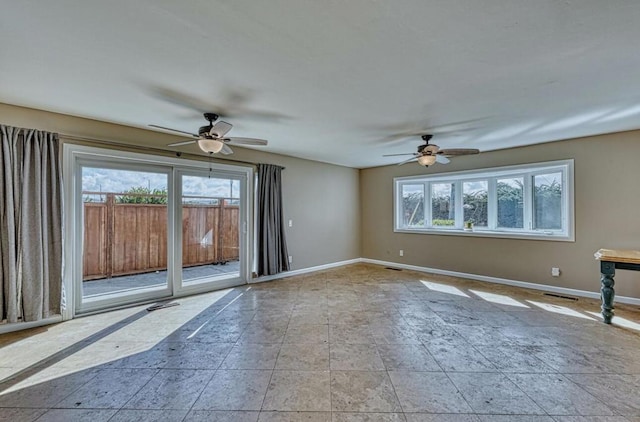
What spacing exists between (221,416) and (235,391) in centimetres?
25

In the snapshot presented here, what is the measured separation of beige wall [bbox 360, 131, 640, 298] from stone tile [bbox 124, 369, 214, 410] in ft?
16.4

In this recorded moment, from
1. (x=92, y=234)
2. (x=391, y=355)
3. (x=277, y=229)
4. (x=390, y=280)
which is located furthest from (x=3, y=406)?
(x=390, y=280)

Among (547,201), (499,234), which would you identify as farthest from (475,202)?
(547,201)

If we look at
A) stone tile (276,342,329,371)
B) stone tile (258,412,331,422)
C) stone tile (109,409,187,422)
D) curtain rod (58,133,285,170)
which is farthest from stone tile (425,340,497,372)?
curtain rod (58,133,285,170)

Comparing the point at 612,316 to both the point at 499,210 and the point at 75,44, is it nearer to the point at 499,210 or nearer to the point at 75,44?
the point at 499,210

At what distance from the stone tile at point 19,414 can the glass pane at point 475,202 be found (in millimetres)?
6318

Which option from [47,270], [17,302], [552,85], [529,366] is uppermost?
[552,85]

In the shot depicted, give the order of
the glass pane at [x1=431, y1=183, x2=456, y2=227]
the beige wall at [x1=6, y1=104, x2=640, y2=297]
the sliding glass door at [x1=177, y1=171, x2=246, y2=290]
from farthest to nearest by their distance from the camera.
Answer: the glass pane at [x1=431, y1=183, x2=456, y2=227]
the sliding glass door at [x1=177, y1=171, x2=246, y2=290]
the beige wall at [x1=6, y1=104, x2=640, y2=297]

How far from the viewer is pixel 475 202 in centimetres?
558

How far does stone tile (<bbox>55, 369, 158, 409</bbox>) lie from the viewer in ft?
6.32

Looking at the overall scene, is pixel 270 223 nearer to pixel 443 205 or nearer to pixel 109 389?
pixel 109 389

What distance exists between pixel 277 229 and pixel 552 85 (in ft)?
14.3

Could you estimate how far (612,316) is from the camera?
3.29 meters

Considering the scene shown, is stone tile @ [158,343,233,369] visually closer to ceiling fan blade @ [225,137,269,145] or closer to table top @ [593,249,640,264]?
ceiling fan blade @ [225,137,269,145]
